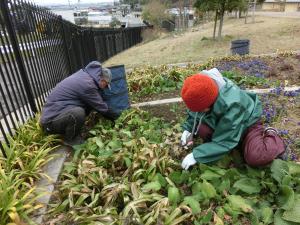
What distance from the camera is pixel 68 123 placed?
3.72 meters

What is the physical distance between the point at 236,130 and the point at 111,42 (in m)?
16.7

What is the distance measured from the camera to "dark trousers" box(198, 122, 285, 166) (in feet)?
8.83

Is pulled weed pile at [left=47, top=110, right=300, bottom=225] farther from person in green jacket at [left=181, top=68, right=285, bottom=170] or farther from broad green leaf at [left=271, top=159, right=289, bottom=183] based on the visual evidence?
person in green jacket at [left=181, top=68, right=285, bottom=170]

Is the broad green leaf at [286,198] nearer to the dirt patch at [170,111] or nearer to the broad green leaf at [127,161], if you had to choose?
the broad green leaf at [127,161]

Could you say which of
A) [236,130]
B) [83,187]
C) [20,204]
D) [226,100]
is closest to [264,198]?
[236,130]

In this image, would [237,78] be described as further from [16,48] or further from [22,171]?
[22,171]

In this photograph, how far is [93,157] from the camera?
10.8ft

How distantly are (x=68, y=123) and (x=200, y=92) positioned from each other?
183 cm

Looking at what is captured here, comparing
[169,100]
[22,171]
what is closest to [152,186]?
[22,171]

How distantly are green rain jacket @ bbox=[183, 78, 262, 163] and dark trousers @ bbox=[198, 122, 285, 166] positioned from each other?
0.10 m

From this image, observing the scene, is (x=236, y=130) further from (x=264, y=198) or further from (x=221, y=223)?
(x=221, y=223)

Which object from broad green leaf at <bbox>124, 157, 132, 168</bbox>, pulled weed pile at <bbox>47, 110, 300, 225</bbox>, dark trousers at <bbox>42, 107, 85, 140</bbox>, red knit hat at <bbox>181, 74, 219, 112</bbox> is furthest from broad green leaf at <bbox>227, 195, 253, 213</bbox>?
dark trousers at <bbox>42, 107, 85, 140</bbox>

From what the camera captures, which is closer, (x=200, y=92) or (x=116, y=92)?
(x=200, y=92)

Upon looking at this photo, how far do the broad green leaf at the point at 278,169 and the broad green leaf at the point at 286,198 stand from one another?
126 millimetres
